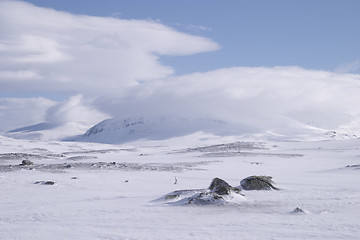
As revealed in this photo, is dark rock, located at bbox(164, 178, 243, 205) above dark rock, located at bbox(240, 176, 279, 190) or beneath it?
beneath

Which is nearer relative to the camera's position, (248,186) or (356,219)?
(356,219)

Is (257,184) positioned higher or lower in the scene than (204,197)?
higher

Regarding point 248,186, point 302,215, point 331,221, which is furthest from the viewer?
point 248,186

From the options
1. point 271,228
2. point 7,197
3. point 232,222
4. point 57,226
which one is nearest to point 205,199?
point 232,222

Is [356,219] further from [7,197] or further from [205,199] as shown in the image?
[7,197]

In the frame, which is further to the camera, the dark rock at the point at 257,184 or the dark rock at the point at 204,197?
the dark rock at the point at 257,184

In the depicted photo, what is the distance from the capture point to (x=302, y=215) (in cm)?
1725

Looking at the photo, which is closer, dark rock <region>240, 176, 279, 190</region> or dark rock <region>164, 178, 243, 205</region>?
dark rock <region>164, 178, 243, 205</region>

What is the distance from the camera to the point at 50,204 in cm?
2083

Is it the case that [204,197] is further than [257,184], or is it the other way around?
[257,184]

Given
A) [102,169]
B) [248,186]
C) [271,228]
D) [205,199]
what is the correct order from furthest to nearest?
[102,169], [248,186], [205,199], [271,228]

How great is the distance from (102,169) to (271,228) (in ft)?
100

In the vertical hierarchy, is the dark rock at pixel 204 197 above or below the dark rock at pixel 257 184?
below

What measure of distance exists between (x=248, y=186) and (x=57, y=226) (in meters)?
14.4
